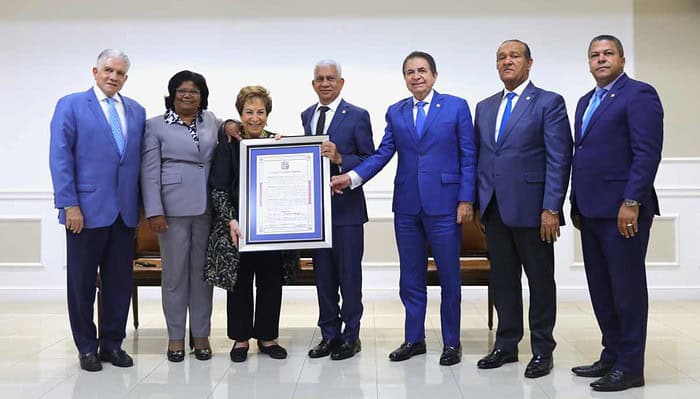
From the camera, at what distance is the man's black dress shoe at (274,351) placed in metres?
4.09

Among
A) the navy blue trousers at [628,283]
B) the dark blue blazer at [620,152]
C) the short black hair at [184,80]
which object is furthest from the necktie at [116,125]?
the navy blue trousers at [628,283]

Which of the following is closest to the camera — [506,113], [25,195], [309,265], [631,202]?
[631,202]

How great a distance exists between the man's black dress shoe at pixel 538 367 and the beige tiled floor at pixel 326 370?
50mm

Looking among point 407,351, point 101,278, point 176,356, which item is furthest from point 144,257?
point 407,351

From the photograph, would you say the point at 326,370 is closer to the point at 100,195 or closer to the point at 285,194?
the point at 285,194

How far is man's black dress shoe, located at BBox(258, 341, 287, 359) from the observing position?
13.4ft

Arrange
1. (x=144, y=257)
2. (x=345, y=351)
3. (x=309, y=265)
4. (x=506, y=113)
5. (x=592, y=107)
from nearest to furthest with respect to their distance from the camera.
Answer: (x=592, y=107) → (x=506, y=113) → (x=345, y=351) → (x=309, y=265) → (x=144, y=257)

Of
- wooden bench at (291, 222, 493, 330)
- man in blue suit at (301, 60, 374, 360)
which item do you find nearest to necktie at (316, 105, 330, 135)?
man in blue suit at (301, 60, 374, 360)

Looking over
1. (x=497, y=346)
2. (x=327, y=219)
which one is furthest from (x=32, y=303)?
(x=497, y=346)

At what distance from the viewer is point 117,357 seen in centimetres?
393

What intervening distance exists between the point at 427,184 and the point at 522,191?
Result: 52cm

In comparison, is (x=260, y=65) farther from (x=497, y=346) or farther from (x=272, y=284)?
(x=497, y=346)

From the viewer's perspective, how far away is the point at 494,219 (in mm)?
3789

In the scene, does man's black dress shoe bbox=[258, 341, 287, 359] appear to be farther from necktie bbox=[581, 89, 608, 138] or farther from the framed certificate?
necktie bbox=[581, 89, 608, 138]
